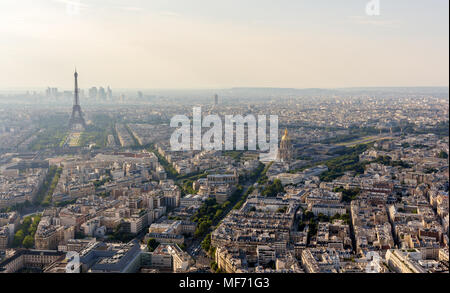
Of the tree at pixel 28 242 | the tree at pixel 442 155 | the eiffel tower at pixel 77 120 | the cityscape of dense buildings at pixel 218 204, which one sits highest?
the eiffel tower at pixel 77 120

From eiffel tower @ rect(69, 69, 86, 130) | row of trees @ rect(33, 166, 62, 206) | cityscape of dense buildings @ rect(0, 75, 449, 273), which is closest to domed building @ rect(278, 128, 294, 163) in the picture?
cityscape of dense buildings @ rect(0, 75, 449, 273)

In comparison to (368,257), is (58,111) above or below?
above

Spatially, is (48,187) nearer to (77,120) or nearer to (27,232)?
(27,232)

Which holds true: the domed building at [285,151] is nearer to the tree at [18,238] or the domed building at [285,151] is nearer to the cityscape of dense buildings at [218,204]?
the cityscape of dense buildings at [218,204]

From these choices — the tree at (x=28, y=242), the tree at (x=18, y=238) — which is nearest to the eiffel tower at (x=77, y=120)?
the tree at (x=18, y=238)

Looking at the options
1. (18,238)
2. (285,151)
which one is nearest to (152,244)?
(18,238)

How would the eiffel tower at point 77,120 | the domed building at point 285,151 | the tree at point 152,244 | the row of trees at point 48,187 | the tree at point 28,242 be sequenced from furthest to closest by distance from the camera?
the eiffel tower at point 77,120 < the domed building at point 285,151 < the row of trees at point 48,187 < the tree at point 28,242 < the tree at point 152,244

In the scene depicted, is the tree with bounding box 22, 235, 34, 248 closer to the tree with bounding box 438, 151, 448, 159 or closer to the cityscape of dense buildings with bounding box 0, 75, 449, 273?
the cityscape of dense buildings with bounding box 0, 75, 449, 273

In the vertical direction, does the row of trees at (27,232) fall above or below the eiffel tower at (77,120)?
below

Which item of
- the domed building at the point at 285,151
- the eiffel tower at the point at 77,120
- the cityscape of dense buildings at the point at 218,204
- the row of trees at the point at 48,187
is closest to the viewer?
the cityscape of dense buildings at the point at 218,204
